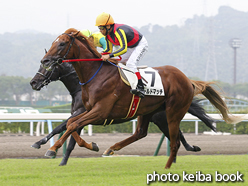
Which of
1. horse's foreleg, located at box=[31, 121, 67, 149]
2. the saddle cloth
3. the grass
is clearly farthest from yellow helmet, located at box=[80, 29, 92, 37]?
the grass

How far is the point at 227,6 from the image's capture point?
614ft

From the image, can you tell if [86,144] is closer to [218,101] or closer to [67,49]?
[67,49]

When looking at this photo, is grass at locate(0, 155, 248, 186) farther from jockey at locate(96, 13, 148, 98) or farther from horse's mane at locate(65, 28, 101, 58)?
horse's mane at locate(65, 28, 101, 58)

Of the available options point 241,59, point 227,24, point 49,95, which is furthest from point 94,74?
point 227,24

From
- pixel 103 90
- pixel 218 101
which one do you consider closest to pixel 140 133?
pixel 103 90

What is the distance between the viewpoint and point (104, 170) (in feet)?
14.5

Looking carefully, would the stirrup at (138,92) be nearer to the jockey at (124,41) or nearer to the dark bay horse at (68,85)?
the jockey at (124,41)

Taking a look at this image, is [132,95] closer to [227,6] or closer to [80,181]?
[80,181]

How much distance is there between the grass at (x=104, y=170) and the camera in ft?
11.9

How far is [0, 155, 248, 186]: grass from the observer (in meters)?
3.64

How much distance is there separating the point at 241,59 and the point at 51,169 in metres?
124

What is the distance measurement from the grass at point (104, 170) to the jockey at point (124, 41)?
36.5 inches

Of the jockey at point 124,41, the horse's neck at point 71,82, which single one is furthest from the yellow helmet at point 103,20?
the horse's neck at point 71,82

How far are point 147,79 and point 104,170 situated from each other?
45.9 inches
